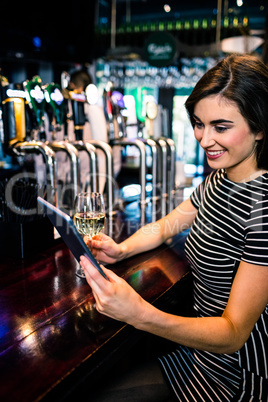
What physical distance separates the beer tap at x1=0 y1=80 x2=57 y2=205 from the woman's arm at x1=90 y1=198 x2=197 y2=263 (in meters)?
0.37

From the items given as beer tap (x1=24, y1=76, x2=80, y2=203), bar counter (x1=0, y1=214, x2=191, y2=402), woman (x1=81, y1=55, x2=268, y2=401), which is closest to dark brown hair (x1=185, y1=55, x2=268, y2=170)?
woman (x1=81, y1=55, x2=268, y2=401)

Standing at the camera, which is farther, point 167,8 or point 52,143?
point 167,8

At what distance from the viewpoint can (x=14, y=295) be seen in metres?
1.06

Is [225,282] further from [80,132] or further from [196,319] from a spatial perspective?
[80,132]

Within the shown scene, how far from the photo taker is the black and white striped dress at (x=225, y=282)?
1074 millimetres

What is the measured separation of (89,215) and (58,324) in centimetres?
38

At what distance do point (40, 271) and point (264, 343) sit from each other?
73 cm

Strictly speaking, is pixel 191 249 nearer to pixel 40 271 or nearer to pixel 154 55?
pixel 40 271

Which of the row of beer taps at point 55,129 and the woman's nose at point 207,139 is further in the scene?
→ the row of beer taps at point 55,129

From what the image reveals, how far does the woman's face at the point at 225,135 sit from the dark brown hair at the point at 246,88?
2 cm

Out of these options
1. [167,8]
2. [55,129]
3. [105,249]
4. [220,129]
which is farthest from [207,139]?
[167,8]

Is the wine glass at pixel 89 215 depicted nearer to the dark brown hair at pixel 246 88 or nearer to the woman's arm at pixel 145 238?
the woman's arm at pixel 145 238

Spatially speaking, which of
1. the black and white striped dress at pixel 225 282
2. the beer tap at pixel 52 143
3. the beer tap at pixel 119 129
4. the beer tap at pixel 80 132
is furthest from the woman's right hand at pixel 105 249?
the beer tap at pixel 119 129

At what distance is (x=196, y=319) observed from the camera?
37.7 inches
